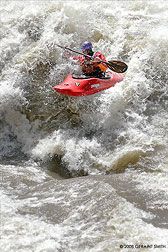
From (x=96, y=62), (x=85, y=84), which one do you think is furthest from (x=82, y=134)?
(x=96, y=62)

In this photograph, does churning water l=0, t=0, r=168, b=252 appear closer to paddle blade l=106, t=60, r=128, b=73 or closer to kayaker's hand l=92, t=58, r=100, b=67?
paddle blade l=106, t=60, r=128, b=73

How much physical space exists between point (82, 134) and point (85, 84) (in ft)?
2.91

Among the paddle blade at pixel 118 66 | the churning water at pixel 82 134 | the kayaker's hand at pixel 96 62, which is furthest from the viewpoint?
the kayaker's hand at pixel 96 62

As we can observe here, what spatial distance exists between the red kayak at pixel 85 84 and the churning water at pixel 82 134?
15 cm

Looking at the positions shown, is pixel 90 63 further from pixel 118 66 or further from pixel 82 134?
pixel 82 134

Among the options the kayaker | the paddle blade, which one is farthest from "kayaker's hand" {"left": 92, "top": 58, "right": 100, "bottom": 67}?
the paddle blade

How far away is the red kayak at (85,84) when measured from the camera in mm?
5348

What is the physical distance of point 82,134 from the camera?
5348mm

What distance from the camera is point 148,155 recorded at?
450cm

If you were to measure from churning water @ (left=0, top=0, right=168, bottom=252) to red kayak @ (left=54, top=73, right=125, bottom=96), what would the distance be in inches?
6.0

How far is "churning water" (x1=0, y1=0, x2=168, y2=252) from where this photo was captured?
3018mm

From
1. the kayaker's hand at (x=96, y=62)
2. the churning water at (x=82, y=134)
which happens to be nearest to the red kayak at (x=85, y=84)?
the churning water at (x=82, y=134)

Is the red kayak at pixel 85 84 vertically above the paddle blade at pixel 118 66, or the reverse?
the paddle blade at pixel 118 66

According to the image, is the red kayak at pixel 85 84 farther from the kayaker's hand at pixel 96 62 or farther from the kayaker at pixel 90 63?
the kayaker's hand at pixel 96 62
